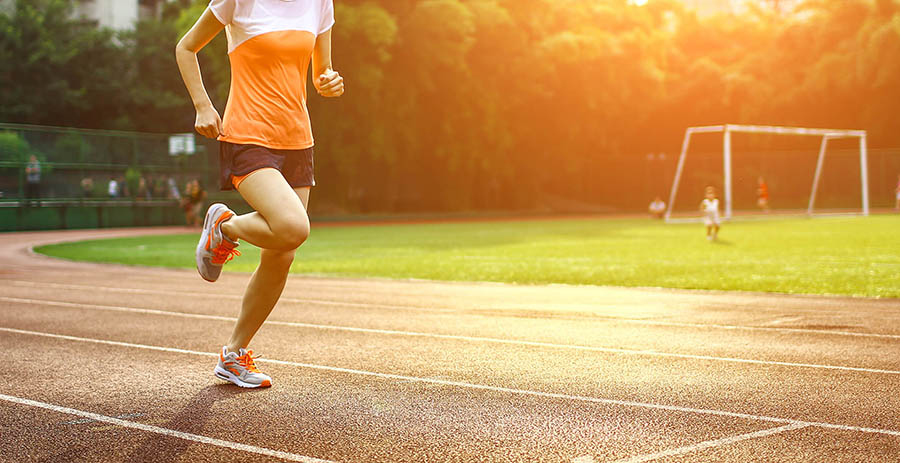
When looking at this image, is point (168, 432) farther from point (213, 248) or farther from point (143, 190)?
point (143, 190)

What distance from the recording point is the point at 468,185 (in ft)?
156

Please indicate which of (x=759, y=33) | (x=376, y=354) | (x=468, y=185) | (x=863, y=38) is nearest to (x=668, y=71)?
(x=759, y=33)

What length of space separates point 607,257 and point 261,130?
1345 centimetres

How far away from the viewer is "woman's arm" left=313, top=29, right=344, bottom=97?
535 cm

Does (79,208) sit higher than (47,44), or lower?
lower

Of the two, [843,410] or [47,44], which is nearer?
[843,410]

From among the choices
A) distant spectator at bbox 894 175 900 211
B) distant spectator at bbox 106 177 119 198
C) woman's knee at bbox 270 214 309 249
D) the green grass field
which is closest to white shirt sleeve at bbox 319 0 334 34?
woman's knee at bbox 270 214 309 249

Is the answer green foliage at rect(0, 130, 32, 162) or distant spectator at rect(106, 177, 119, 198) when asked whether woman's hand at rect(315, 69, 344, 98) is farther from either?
distant spectator at rect(106, 177, 119, 198)

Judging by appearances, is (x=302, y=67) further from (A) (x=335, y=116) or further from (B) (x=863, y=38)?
(B) (x=863, y=38)

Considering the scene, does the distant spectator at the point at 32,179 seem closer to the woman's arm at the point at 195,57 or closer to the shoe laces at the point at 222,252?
the woman's arm at the point at 195,57

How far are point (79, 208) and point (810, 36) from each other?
3762 cm

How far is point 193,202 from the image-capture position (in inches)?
1355

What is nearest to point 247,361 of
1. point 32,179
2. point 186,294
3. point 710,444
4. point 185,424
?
point 185,424

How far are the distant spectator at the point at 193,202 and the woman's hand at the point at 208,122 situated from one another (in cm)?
2994
